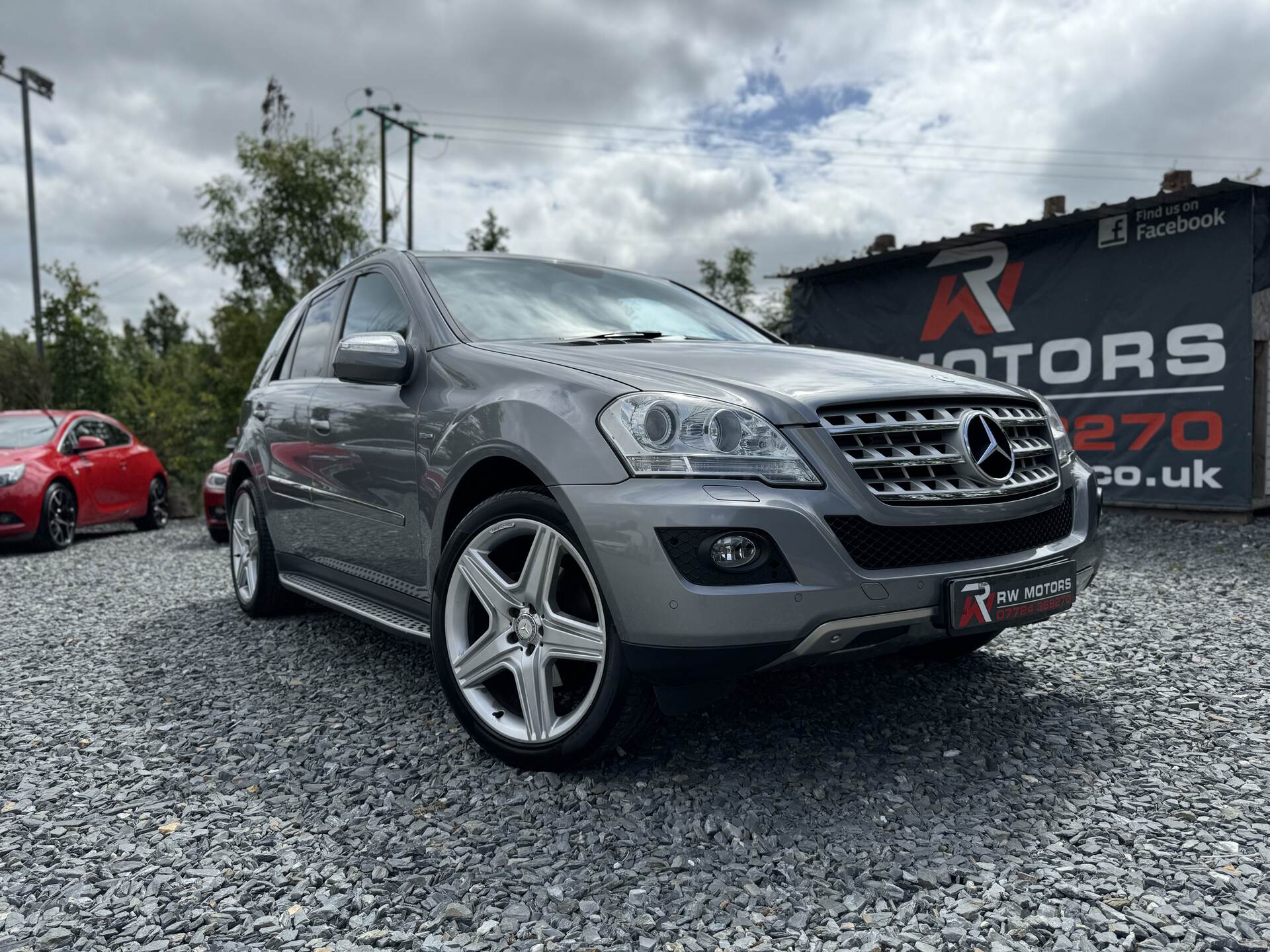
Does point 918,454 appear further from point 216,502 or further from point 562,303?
point 216,502

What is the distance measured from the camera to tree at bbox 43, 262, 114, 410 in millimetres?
20000

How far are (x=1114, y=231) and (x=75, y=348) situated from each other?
2001 centimetres

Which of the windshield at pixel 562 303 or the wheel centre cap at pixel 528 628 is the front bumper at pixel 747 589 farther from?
the windshield at pixel 562 303

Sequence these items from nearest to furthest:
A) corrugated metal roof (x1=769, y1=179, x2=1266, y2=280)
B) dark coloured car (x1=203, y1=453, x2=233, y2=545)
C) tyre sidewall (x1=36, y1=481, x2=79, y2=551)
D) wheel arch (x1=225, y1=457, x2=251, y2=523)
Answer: wheel arch (x1=225, y1=457, x2=251, y2=523)
corrugated metal roof (x1=769, y1=179, x2=1266, y2=280)
tyre sidewall (x1=36, y1=481, x2=79, y2=551)
dark coloured car (x1=203, y1=453, x2=233, y2=545)

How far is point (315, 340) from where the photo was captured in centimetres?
473

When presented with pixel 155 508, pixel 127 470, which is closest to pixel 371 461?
pixel 127 470

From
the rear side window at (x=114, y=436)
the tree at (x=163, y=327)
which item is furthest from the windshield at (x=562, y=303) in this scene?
the tree at (x=163, y=327)

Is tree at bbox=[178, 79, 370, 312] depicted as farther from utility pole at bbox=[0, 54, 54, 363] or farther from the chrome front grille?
the chrome front grille

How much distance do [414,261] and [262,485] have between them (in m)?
1.81

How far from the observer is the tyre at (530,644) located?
2.61 metres

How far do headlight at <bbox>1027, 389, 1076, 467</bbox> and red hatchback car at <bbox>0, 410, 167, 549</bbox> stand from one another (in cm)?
973

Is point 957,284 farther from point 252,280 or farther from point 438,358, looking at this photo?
point 252,280

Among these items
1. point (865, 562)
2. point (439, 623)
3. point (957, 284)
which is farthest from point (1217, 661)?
point (957, 284)

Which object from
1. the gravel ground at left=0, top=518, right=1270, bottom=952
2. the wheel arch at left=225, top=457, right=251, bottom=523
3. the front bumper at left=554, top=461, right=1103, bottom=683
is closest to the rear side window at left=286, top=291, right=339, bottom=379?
the wheel arch at left=225, top=457, right=251, bottom=523
